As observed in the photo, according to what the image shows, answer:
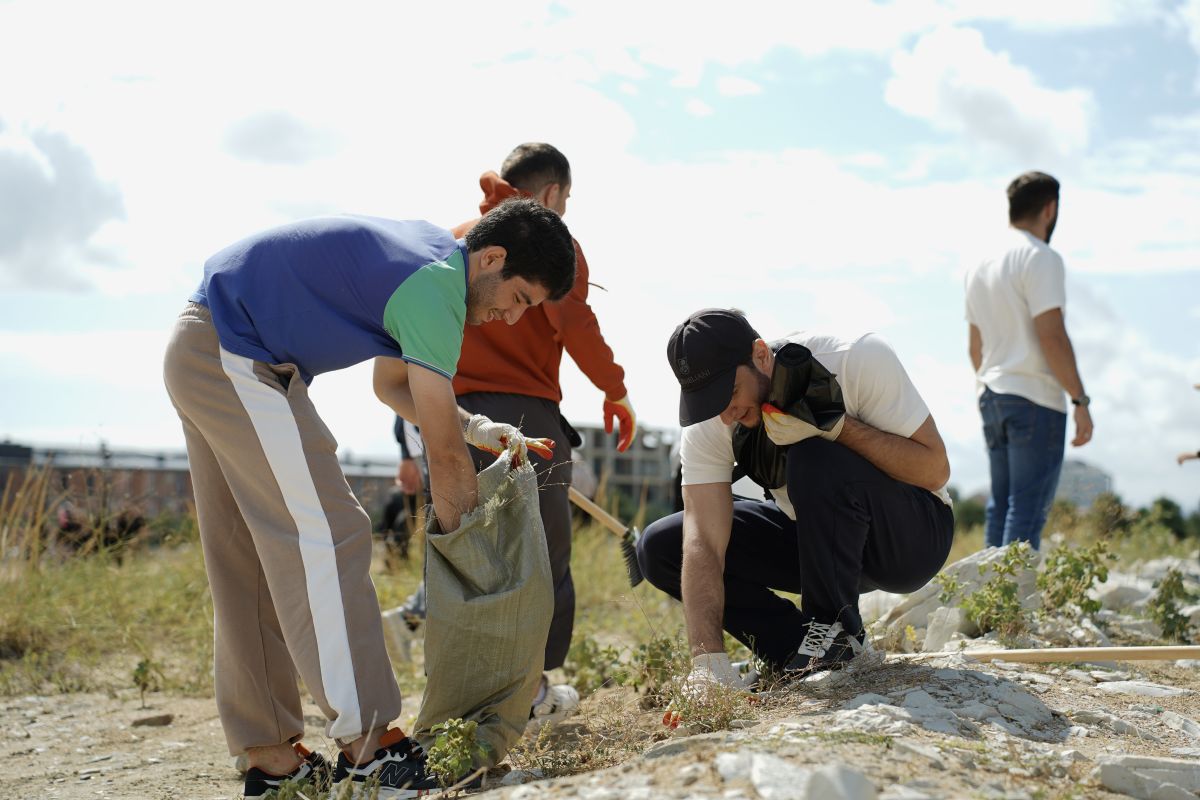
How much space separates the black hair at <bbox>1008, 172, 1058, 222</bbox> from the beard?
126 inches

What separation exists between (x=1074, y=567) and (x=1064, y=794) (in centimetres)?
220

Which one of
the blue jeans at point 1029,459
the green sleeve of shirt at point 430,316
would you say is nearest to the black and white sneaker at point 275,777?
the green sleeve of shirt at point 430,316

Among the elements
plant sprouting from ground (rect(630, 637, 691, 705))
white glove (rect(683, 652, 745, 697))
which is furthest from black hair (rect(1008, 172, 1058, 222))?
white glove (rect(683, 652, 745, 697))

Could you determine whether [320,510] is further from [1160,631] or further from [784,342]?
[1160,631]

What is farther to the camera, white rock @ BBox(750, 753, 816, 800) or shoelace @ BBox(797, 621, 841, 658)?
shoelace @ BBox(797, 621, 841, 658)

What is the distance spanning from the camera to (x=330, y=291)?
272 cm

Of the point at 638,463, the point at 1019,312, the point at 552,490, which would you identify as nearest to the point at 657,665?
the point at 552,490

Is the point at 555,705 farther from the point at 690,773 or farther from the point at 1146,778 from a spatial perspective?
the point at 1146,778

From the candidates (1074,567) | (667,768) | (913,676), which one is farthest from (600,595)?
(667,768)

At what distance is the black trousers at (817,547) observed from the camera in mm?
3135

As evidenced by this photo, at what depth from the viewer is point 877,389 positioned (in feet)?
10.4

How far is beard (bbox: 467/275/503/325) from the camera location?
9.14ft

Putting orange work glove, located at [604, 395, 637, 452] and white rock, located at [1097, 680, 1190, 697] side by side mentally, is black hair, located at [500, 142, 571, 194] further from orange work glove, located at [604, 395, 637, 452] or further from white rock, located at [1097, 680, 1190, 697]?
white rock, located at [1097, 680, 1190, 697]

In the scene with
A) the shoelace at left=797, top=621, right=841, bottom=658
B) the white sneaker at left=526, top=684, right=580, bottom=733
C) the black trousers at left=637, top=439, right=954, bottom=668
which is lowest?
the white sneaker at left=526, top=684, right=580, bottom=733
